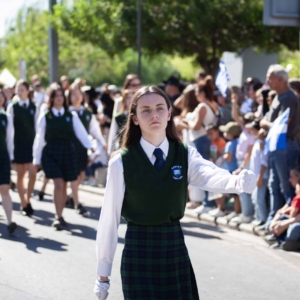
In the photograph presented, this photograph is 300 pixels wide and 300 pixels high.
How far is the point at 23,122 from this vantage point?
1265 cm

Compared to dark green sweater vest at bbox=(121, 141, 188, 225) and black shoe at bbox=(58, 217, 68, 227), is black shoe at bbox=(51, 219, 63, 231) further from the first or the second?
dark green sweater vest at bbox=(121, 141, 188, 225)

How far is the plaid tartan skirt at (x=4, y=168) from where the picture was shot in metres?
10.4

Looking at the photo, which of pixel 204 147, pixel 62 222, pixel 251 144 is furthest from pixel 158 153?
pixel 204 147

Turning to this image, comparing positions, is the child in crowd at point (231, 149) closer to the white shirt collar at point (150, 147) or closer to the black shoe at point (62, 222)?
the black shoe at point (62, 222)

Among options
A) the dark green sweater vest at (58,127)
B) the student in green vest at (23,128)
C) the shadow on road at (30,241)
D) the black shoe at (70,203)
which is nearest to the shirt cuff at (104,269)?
the shadow on road at (30,241)

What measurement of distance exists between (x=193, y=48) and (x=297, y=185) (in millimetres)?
11576

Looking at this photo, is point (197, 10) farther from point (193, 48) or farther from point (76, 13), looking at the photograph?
point (76, 13)

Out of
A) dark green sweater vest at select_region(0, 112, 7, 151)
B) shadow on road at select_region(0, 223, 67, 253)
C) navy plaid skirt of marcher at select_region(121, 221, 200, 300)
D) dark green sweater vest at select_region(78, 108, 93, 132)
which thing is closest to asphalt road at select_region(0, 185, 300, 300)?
shadow on road at select_region(0, 223, 67, 253)

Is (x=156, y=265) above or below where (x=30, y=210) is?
above

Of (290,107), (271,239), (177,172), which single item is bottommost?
(271,239)

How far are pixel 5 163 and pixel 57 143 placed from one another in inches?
39.7

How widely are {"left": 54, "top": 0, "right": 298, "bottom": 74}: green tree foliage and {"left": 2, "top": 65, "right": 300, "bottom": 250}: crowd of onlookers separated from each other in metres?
5.17

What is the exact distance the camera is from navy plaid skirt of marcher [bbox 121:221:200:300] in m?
4.65

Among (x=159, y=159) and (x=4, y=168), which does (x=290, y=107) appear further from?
(x=159, y=159)
